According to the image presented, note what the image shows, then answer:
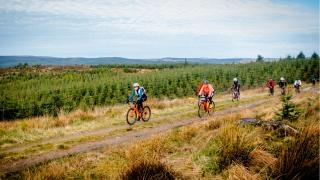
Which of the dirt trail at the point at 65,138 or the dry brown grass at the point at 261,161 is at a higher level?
the dry brown grass at the point at 261,161

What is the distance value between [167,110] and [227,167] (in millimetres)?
14733

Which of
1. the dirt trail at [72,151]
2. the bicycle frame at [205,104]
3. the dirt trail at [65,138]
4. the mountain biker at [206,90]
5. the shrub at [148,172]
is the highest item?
the mountain biker at [206,90]

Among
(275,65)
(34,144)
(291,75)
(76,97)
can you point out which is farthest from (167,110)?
(275,65)

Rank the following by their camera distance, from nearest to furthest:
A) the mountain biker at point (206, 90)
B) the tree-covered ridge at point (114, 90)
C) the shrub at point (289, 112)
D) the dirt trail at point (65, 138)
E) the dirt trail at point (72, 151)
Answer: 1. the dirt trail at point (72, 151)
2. the dirt trail at point (65, 138)
3. the shrub at point (289, 112)
4. the mountain biker at point (206, 90)
5. the tree-covered ridge at point (114, 90)

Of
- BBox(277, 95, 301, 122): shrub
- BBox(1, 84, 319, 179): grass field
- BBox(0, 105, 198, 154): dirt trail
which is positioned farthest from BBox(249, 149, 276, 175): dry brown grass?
BBox(0, 105, 198, 154): dirt trail

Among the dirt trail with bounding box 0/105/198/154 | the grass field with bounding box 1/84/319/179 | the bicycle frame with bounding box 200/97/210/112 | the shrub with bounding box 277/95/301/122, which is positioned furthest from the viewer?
the bicycle frame with bounding box 200/97/210/112

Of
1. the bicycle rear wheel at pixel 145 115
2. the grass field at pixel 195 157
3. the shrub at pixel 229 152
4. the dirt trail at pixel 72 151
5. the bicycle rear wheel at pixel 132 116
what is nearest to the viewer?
the grass field at pixel 195 157

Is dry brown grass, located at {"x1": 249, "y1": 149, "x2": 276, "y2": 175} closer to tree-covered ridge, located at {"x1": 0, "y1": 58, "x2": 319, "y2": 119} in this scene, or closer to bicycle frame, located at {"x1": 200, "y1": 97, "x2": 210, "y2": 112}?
bicycle frame, located at {"x1": 200, "y1": 97, "x2": 210, "y2": 112}

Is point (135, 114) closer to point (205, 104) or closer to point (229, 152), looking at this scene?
point (205, 104)

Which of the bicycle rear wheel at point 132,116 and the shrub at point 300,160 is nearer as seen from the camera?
the shrub at point 300,160

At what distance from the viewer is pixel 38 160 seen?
351 inches

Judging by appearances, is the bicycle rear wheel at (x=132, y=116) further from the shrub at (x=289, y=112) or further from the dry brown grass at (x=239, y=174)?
the dry brown grass at (x=239, y=174)

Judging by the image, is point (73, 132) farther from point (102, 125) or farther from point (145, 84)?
point (145, 84)

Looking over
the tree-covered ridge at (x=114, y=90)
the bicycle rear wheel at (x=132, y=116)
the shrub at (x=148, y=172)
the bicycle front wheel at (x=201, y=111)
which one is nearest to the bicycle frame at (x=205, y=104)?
the bicycle front wheel at (x=201, y=111)
